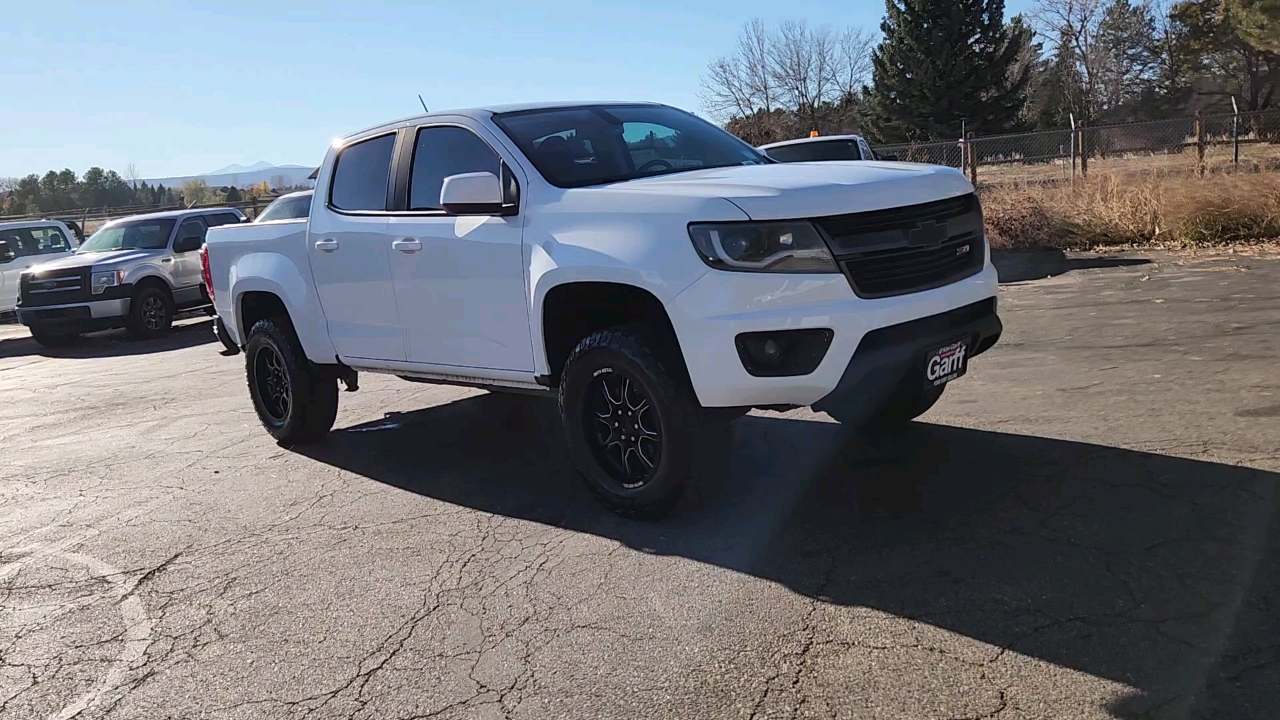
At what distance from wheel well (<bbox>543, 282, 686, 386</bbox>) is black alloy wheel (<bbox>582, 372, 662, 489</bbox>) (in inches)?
9.5

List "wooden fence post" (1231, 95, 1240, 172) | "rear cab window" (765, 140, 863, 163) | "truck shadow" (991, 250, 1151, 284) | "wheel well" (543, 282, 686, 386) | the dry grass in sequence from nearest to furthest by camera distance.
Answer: "wheel well" (543, 282, 686, 386)
"truck shadow" (991, 250, 1151, 284)
the dry grass
"rear cab window" (765, 140, 863, 163)
"wooden fence post" (1231, 95, 1240, 172)

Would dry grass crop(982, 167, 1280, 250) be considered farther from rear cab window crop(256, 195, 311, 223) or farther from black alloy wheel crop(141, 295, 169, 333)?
black alloy wheel crop(141, 295, 169, 333)

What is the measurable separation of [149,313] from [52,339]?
1542 mm

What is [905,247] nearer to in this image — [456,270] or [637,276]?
[637,276]

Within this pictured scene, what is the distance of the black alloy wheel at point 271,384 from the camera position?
273 inches

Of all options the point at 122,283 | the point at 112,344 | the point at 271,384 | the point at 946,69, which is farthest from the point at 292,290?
the point at 946,69

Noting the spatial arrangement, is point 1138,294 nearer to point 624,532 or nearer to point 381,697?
point 624,532

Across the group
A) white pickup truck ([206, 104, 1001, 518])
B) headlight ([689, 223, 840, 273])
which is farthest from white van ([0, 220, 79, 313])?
headlight ([689, 223, 840, 273])

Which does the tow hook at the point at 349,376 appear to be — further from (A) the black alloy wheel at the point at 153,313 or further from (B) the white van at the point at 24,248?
(B) the white van at the point at 24,248

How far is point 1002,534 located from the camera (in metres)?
4.27

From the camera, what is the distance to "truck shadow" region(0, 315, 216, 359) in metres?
14.4

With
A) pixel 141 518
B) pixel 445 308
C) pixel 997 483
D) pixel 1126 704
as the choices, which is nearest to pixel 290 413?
pixel 141 518

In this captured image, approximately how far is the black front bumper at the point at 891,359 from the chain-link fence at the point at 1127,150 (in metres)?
11.6

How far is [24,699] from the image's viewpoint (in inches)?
147
